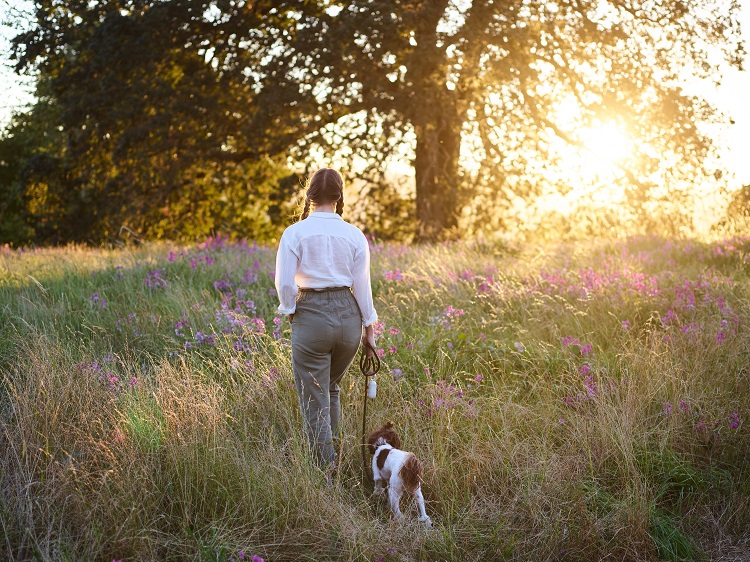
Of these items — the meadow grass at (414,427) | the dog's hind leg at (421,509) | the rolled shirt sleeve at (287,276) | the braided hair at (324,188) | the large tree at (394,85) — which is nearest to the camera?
the meadow grass at (414,427)

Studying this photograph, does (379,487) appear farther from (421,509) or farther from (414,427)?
(414,427)

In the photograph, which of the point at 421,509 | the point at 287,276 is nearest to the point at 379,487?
the point at 421,509

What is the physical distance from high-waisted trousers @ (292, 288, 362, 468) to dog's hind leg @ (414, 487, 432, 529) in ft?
2.18

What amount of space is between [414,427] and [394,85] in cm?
963

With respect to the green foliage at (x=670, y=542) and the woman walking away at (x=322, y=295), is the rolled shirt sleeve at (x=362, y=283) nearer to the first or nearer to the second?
the woman walking away at (x=322, y=295)

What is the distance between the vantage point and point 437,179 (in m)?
14.9

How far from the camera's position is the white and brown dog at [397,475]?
443cm

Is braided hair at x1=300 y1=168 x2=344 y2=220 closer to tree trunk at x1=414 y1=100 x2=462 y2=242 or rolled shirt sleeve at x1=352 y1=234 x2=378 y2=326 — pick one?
rolled shirt sleeve at x1=352 y1=234 x2=378 y2=326

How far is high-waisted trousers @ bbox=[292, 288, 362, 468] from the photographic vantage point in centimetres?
473

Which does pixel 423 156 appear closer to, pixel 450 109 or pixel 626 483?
pixel 450 109

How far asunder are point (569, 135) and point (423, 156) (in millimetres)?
2787

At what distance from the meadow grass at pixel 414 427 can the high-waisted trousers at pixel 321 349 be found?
0.18 metres

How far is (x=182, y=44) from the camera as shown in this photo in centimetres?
1555

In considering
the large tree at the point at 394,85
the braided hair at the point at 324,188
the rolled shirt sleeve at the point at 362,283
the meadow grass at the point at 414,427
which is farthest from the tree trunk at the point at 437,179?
the rolled shirt sleeve at the point at 362,283
